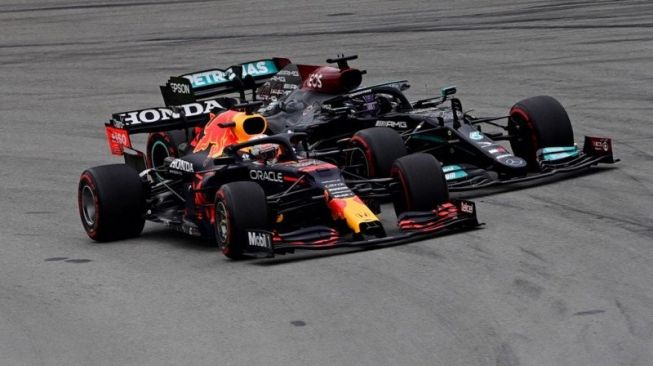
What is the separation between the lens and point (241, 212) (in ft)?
42.3

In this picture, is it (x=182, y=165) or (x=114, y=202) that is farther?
(x=182, y=165)

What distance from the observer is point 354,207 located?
43.2 feet

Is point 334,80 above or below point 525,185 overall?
above

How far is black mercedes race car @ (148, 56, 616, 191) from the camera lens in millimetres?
15922

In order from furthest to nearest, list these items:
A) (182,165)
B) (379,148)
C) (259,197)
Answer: (379,148)
(182,165)
(259,197)

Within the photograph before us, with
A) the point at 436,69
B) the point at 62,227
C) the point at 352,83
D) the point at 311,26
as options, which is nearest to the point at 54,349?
the point at 62,227

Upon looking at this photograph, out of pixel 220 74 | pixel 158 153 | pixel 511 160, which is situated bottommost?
pixel 511 160

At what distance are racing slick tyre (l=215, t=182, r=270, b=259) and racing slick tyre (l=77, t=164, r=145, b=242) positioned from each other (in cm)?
169

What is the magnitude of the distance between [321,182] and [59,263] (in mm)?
2621

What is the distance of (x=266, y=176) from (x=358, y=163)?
212 centimetres

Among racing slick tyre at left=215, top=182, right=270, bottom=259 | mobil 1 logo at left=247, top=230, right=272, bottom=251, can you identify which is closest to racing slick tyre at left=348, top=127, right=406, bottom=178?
racing slick tyre at left=215, top=182, right=270, bottom=259

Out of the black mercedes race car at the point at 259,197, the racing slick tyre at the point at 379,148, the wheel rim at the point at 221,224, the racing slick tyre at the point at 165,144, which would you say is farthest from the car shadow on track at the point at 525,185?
the wheel rim at the point at 221,224

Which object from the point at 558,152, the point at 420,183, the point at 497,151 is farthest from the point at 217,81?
the point at 420,183

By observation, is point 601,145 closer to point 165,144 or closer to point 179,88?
point 179,88
